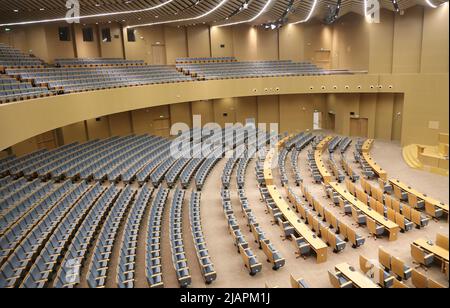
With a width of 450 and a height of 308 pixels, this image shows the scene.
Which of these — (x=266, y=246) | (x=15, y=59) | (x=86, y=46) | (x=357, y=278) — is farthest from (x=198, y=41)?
(x=357, y=278)

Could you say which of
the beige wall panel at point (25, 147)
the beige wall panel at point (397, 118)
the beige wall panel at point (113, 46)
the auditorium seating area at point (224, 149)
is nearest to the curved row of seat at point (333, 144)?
the auditorium seating area at point (224, 149)

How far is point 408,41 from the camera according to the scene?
1712cm

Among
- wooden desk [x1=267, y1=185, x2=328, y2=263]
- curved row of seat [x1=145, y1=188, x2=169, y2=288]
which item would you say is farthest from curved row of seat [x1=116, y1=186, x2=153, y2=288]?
wooden desk [x1=267, y1=185, x2=328, y2=263]

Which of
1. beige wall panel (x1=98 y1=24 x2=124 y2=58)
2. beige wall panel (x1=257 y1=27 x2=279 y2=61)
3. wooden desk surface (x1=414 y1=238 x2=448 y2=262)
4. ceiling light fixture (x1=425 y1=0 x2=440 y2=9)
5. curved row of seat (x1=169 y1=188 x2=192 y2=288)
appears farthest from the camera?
beige wall panel (x1=257 y1=27 x2=279 y2=61)

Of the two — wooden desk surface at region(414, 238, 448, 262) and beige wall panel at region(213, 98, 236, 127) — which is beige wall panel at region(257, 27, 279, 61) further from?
wooden desk surface at region(414, 238, 448, 262)

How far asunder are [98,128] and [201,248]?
11.9m

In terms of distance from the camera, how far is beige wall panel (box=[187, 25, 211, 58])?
2012 cm

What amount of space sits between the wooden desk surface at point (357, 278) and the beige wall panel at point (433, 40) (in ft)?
43.8

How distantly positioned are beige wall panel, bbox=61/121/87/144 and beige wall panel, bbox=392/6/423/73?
15449mm

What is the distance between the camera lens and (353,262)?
6.96 meters

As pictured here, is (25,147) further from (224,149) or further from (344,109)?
(344,109)

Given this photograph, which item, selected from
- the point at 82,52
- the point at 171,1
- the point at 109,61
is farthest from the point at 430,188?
the point at 82,52

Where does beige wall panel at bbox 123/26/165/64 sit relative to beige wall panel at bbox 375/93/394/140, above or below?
above

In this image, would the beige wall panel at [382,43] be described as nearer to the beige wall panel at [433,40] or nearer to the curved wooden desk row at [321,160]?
the beige wall panel at [433,40]
